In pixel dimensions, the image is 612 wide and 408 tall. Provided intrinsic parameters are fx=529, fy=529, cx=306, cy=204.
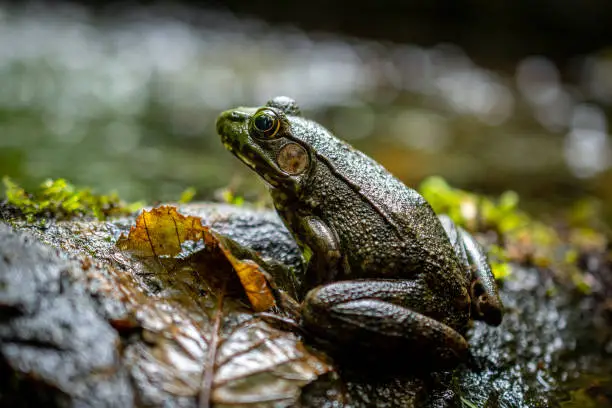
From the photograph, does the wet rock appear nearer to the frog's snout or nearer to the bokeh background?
the frog's snout

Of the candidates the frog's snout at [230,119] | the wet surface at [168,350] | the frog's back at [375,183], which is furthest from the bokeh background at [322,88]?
the wet surface at [168,350]

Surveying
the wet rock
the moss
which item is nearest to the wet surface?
the wet rock

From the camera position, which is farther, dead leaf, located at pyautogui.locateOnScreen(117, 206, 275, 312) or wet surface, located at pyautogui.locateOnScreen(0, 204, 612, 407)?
dead leaf, located at pyautogui.locateOnScreen(117, 206, 275, 312)

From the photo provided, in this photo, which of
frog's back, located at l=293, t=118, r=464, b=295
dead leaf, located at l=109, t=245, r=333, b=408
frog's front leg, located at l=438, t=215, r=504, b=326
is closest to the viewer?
dead leaf, located at l=109, t=245, r=333, b=408

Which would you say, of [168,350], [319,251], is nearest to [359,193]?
[319,251]

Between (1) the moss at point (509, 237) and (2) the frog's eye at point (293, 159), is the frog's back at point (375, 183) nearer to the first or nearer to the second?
(2) the frog's eye at point (293, 159)

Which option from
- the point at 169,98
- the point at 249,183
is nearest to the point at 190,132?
the point at 169,98

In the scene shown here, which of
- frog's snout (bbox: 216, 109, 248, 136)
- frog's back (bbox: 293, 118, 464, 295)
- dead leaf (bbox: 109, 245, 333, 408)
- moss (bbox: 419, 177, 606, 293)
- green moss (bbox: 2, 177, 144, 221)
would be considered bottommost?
dead leaf (bbox: 109, 245, 333, 408)
